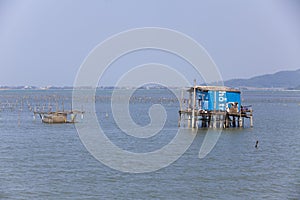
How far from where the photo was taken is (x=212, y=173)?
27.1 metres

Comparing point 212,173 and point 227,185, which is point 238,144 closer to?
point 212,173

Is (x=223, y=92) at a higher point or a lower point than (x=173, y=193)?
higher

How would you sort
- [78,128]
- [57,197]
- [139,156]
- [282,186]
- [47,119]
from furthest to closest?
[47,119], [78,128], [139,156], [282,186], [57,197]

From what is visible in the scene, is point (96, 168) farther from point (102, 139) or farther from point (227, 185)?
point (102, 139)

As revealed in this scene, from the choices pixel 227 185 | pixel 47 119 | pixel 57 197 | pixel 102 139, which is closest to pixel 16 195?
pixel 57 197

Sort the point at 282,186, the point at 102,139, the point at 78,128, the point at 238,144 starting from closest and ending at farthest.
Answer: the point at 282,186
the point at 238,144
the point at 102,139
the point at 78,128

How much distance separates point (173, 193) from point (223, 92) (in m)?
24.9

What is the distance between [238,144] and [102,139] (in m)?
11.1

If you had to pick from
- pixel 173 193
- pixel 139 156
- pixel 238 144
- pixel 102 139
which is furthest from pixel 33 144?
pixel 173 193

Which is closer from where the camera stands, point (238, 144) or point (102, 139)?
point (238, 144)

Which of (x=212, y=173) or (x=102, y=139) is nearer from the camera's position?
(x=212, y=173)

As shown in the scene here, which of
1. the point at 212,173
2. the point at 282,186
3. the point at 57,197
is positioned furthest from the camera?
the point at 212,173

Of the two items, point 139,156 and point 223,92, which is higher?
point 223,92

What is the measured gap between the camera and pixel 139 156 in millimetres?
32281
